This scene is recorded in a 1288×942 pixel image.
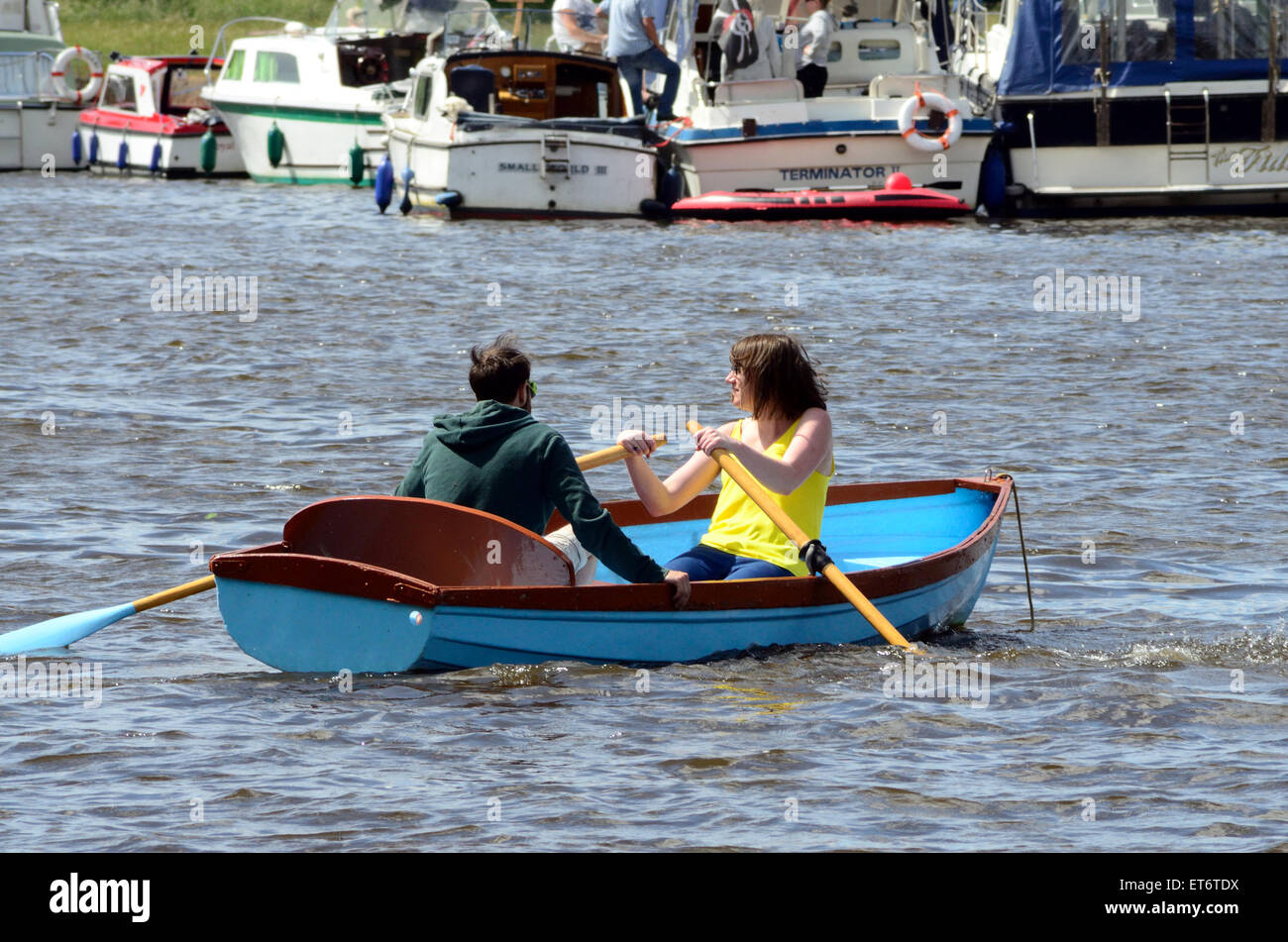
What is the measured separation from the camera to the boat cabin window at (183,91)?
3228 cm

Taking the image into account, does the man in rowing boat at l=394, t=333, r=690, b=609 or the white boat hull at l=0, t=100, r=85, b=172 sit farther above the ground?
the white boat hull at l=0, t=100, r=85, b=172

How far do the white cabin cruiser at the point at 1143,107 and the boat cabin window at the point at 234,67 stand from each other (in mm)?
12715

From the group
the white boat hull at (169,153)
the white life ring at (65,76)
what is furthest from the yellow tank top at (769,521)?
the white life ring at (65,76)

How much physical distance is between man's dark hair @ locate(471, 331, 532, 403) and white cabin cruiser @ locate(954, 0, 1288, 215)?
55.4 ft

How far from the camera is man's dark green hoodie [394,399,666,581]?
6043mm

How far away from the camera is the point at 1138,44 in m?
21.9

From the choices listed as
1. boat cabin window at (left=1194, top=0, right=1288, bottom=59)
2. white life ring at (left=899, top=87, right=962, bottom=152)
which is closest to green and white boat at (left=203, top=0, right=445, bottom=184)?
white life ring at (left=899, top=87, right=962, bottom=152)

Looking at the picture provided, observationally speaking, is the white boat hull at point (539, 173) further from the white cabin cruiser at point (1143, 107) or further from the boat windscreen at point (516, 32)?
the white cabin cruiser at point (1143, 107)

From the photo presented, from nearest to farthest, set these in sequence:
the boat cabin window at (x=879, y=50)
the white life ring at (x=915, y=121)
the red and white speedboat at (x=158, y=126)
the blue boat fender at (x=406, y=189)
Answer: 1. the white life ring at (x=915, y=121)
2. the blue boat fender at (x=406, y=189)
3. the boat cabin window at (x=879, y=50)
4. the red and white speedboat at (x=158, y=126)

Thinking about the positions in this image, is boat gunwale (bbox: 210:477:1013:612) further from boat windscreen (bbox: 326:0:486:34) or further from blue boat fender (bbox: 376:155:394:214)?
boat windscreen (bbox: 326:0:486:34)

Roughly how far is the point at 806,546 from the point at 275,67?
2412cm

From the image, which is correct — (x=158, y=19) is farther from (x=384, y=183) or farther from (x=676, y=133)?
(x=676, y=133)
